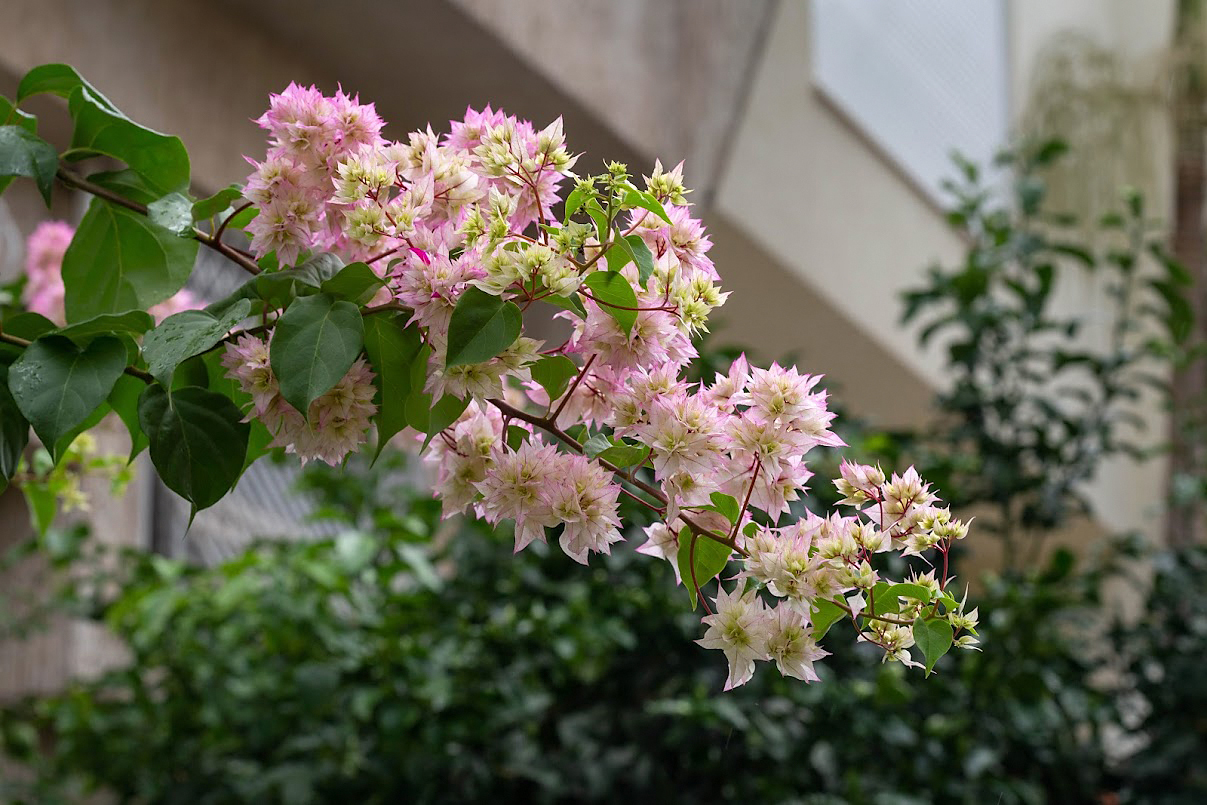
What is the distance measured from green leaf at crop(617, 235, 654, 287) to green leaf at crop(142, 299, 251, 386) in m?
0.21

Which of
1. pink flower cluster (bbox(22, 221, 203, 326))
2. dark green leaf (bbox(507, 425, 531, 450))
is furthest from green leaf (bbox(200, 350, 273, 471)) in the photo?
pink flower cluster (bbox(22, 221, 203, 326))

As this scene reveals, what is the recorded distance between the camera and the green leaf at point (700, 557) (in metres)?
0.69

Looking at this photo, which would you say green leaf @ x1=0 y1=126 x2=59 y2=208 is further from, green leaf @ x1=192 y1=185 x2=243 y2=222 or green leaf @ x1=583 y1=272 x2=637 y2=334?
green leaf @ x1=583 y1=272 x2=637 y2=334

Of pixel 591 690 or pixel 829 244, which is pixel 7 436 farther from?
pixel 829 244

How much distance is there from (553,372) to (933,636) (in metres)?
0.24

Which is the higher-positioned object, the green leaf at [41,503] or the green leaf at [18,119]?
the green leaf at [18,119]

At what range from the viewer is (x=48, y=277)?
53.0 inches

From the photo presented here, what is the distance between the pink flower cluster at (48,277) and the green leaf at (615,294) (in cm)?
75

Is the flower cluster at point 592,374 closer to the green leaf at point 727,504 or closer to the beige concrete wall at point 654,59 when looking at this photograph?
the green leaf at point 727,504

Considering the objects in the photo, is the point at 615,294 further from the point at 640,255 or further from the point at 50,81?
the point at 50,81

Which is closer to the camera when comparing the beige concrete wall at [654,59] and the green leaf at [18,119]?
the green leaf at [18,119]

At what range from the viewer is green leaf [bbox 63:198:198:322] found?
835mm

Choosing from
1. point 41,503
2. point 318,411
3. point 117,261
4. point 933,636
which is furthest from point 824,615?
point 41,503

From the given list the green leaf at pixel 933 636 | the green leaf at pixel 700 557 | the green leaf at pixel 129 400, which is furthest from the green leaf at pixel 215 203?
the green leaf at pixel 933 636
